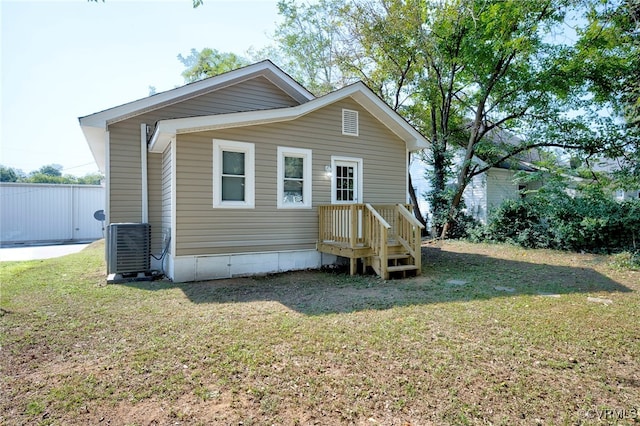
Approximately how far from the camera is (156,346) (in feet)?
11.2

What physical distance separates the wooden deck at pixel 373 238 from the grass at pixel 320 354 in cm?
94

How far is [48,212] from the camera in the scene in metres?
16.7

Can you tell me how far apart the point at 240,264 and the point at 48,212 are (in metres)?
15.5

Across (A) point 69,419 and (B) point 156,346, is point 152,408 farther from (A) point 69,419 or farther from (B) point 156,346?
(B) point 156,346

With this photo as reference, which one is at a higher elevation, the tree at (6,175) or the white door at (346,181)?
the tree at (6,175)

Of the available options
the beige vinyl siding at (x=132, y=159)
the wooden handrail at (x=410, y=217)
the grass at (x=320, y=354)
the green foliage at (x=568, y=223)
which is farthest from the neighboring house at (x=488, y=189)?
the beige vinyl siding at (x=132, y=159)

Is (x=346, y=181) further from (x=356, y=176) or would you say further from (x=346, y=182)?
(x=356, y=176)

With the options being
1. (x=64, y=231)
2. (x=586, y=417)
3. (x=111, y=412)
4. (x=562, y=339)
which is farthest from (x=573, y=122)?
(x=64, y=231)

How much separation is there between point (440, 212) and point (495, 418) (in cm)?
1201

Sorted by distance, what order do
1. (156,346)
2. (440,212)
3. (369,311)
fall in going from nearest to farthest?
(156,346) → (369,311) → (440,212)

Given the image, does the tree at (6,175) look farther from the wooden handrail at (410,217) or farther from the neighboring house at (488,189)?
the wooden handrail at (410,217)

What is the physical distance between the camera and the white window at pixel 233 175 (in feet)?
22.4

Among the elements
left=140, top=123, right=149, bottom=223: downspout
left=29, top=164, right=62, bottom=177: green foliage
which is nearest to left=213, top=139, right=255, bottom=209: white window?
left=140, top=123, right=149, bottom=223: downspout

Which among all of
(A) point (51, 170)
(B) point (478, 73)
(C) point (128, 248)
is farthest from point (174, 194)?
(A) point (51, 170)
